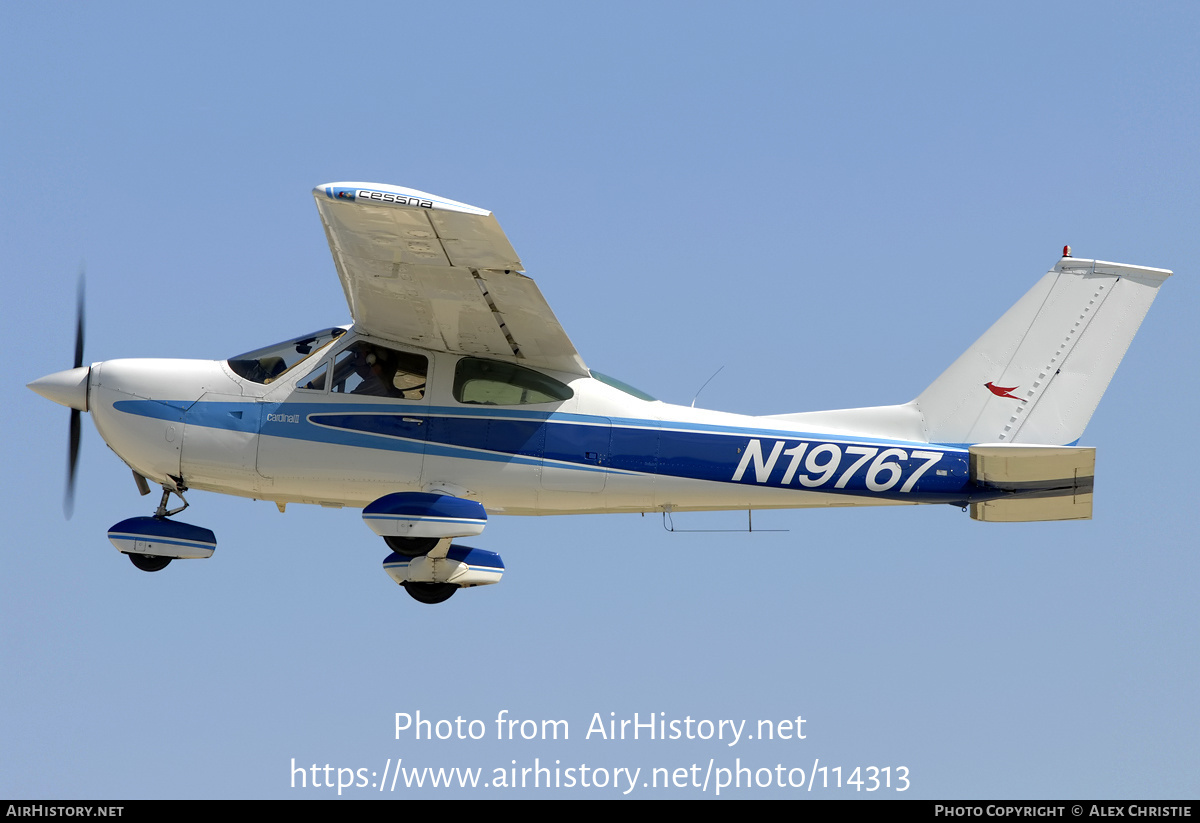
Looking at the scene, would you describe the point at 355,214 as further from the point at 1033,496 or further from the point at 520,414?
the point at 1033,496

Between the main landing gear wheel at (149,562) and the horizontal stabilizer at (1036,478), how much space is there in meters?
8.10

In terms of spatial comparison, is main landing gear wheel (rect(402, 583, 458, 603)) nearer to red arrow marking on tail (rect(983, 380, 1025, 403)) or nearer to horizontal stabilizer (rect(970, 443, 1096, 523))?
horizontal stabilizer (rect(970, 443, 1096, 523))

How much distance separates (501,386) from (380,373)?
3.96 feet

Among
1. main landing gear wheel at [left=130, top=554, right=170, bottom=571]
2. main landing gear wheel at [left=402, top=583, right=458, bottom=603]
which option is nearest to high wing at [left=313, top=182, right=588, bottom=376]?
main landing gear wheel at [left=402, top=583, right=458, bottom=603]

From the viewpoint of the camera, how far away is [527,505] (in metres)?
13.6

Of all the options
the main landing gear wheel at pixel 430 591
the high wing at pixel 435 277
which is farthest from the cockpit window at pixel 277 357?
the main landing gear wheel at pixel 430 591

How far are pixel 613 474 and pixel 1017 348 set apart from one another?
4.29 m

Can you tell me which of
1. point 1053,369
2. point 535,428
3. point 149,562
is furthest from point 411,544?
point 1053,369

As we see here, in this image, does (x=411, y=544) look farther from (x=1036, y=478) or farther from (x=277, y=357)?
(x=1036, y=478)

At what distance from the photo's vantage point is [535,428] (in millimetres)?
13461

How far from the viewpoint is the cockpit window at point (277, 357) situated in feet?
44.9

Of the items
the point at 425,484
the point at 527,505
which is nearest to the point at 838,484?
the point at 527,505

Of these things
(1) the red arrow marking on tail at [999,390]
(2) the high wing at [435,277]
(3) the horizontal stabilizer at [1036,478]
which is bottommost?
(3) the horizontal stabilizer at [1036,478]

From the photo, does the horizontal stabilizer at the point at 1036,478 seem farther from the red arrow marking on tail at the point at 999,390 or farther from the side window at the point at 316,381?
the side window at the point at 316,381
